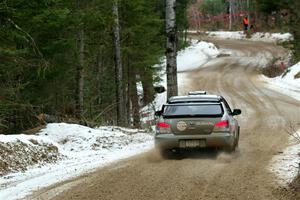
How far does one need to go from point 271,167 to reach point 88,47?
38.8 feet

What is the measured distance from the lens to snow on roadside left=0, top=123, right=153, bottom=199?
1002 cm

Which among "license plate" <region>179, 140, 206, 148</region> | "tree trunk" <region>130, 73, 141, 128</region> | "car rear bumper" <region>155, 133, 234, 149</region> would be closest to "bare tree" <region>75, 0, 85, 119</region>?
"car rear bumper" <region>155, 133, 234, 149</region>

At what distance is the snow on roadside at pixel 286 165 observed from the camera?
954 cm

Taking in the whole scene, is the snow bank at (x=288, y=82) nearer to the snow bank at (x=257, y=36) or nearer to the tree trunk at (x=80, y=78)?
the tree trunk at (x=80, y=78)

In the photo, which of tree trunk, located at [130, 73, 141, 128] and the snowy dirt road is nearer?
the snowy dirt road

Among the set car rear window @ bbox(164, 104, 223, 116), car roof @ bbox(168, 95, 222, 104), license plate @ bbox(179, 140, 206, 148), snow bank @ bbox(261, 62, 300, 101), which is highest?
car roof @ bbox(168, 95, 222, 104)

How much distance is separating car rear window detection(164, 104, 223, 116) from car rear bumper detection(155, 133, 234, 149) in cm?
55

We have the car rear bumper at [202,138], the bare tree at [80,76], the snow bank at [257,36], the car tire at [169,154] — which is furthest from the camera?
the snow bank at [257,36]

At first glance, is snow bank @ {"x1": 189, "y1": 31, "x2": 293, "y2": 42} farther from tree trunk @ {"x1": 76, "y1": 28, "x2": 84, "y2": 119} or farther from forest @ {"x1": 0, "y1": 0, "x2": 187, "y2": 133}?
tree trunk @ {"x1": 76, "y1": 28, "x2": 84, "y2": 119}

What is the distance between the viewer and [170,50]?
20000 mm

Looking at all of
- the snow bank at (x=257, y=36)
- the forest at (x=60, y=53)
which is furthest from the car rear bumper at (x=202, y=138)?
the snow bank at (x=257, y=36)

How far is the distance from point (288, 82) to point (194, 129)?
24460mm

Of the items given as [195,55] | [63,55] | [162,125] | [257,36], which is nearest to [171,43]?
[63,55]

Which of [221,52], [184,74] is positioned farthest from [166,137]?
[221,52]
